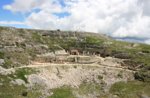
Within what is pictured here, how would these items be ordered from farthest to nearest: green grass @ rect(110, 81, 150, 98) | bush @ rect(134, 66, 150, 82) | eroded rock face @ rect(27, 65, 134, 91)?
bush @ rect(134, 66, 150, 82) < green grass @ rect(110, 81, 150, 98) < eroded rock face @ rect(27, 65, 134, 91)

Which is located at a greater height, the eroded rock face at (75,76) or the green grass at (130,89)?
the eroded rock face at (75,76)

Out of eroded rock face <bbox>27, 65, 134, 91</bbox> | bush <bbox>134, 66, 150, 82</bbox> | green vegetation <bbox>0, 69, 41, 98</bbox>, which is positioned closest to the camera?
green vegetation <bbox>0, 69, 41, 98</bbox>

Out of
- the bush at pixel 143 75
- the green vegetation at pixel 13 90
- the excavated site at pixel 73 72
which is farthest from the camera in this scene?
the bush at pixel 143 75

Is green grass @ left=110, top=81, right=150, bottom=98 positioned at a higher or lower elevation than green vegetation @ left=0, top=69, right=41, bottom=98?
lower

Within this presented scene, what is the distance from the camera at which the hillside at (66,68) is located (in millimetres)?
137000

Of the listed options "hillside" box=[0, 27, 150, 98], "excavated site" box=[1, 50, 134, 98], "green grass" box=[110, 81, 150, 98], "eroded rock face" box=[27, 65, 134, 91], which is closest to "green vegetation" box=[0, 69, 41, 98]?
"hillside" box=[0, 27, 150, 98]

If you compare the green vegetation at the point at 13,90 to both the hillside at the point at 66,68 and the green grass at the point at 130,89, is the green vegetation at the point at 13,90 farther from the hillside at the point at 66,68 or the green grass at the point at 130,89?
the green grass at the point at 130,89

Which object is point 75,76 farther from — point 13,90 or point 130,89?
point 13,90

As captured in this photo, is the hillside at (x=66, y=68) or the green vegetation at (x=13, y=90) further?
the hillside at (x=66, y=68)

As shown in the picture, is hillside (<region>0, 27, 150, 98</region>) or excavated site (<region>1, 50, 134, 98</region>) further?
excavated site (<region>1, 50, 134, 98</region>)

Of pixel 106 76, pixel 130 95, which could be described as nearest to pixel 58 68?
pixel 106 76

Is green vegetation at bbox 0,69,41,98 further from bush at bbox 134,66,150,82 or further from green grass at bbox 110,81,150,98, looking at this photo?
bush at bbox 134,66,150,82

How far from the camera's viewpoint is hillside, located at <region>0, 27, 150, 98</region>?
137 m

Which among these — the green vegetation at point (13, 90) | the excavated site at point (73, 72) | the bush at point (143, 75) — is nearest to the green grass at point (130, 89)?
the excavated site at point (73, 72)
